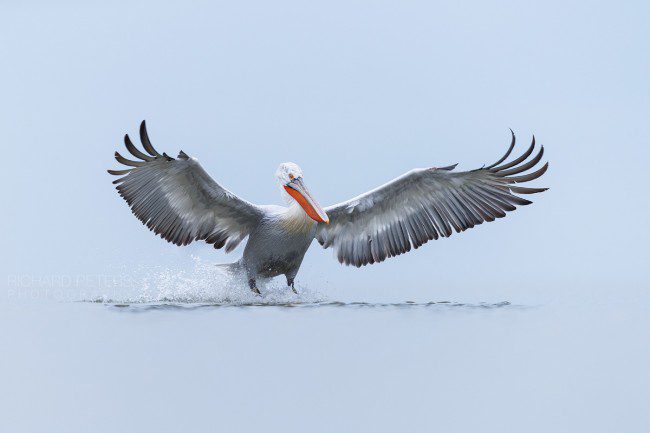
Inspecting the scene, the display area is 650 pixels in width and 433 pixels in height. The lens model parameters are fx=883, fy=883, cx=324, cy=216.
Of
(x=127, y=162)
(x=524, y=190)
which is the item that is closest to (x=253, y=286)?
(x=127, y=162)

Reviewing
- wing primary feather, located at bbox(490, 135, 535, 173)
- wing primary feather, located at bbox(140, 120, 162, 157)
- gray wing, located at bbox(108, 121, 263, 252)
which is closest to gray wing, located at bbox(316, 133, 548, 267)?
wing primary feather, located at bbox(490, 135, 535, 173)

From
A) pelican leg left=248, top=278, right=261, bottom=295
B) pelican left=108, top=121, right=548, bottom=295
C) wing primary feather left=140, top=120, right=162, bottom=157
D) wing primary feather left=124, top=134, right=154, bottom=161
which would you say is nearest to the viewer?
wing primary feather left=140, top=120, right=162, bottom=157

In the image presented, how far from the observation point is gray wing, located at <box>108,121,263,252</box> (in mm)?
10234

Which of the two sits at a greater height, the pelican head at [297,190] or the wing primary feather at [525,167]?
the wing primary feather at [525,167]

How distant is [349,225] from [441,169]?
1566mm

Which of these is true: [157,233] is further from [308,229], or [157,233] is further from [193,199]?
[308,229]

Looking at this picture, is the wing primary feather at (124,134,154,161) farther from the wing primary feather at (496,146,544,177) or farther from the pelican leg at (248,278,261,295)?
the wing primary feather at (496,146,544,177)

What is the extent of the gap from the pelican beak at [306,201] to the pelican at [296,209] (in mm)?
12

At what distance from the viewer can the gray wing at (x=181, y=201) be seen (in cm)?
1023

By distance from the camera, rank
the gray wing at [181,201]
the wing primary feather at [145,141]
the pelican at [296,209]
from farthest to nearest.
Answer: the pelican at [296,209]
the gray wing at [181,201]
the wing primary feather at [145,141]

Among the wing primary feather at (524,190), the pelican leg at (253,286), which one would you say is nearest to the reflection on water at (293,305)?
the pelican leg at (253,286)

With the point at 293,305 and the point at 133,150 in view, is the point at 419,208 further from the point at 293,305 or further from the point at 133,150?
the point at 133,150

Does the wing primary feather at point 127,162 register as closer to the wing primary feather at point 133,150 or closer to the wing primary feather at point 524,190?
the wing primary feather at point 133,150

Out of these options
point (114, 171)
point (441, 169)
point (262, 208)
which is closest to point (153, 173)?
point (114, 171)
